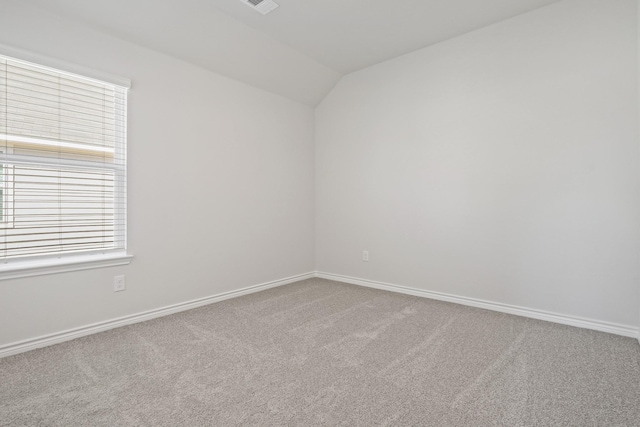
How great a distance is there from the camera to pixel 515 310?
9.55ft

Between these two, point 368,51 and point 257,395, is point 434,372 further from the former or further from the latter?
point 368,51

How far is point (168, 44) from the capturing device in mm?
2756

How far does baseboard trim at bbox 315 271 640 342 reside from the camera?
2.47 m

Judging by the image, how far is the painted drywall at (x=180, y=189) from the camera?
2240 mm

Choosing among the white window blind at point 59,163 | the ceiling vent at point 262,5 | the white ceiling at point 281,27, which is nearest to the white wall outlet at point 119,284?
the white window blind at point 59,163

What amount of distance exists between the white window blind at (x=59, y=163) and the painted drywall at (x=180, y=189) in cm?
13

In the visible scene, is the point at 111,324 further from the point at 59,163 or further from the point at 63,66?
the point at 63,66

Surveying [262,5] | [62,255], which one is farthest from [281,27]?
[62,255]

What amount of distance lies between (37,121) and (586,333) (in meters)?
4.35

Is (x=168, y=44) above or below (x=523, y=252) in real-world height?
above

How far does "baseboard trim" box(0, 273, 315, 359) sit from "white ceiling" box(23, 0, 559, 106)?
226 cm

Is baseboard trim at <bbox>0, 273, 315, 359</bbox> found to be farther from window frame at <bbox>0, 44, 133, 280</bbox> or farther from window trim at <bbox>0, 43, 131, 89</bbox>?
window trim at <bbox>0, 43, 131, 89</bbox>

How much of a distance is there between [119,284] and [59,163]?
1011 millimetres

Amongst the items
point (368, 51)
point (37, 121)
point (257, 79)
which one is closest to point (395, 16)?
point (368, 51)
